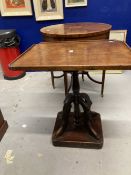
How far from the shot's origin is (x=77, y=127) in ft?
5.25

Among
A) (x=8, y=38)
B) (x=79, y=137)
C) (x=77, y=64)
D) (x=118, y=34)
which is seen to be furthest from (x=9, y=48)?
(x=77, y=64)

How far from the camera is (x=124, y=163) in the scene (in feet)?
4.41

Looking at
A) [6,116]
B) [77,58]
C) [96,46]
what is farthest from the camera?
[6,116]

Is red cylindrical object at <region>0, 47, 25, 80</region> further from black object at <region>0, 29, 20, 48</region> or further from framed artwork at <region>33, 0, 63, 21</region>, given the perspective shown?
framed artwork at <region>33, 0, 63, 21</region>

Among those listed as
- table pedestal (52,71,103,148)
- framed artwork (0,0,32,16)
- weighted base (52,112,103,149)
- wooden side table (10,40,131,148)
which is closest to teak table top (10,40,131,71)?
wooden side table (10,40,131,148)

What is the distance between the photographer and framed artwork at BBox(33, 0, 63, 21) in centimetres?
242

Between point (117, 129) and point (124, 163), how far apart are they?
14.7 inches

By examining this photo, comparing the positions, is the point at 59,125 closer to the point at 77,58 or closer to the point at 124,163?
the point at 124,163

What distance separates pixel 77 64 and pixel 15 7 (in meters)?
2.00

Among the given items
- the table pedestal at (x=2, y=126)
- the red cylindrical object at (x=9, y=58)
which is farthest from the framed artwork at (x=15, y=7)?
the table pedestal at (x=2, y=126)

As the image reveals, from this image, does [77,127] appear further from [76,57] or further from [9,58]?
[9,58]

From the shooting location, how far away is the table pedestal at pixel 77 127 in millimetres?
1434

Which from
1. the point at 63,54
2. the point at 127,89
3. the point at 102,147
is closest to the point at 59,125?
the point at 102,147

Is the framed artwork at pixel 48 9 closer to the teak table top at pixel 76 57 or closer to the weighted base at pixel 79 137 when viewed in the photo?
the teak table top at pixel 76 57
